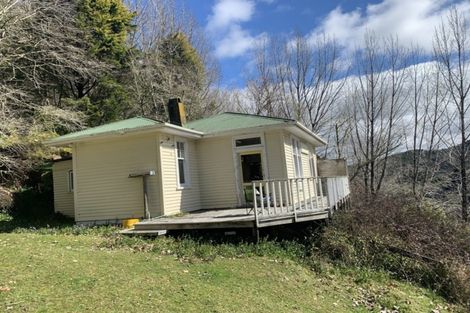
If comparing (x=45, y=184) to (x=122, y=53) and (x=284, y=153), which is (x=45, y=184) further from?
(x=284, y=153)

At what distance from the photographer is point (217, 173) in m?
14.0

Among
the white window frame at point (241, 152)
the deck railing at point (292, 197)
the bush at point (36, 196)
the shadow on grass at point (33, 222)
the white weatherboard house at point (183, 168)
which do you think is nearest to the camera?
the deck railing at point (292, 197)

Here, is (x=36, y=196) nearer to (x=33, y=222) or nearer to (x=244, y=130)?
(x=33, y=222)

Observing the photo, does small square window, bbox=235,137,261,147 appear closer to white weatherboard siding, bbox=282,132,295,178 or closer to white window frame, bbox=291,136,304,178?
white weatherboard siding, bbox=282,132,295,178

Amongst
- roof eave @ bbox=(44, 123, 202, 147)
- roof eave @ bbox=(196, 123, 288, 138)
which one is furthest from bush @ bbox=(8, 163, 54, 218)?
roof eave @ bbox=(196, 123, 288, 138)

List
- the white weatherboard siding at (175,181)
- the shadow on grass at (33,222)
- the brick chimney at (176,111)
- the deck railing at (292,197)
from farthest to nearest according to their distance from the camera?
the brick chimney at (176,111), the shadow on grass at (33,222), the white weatherboard siding at (175,181), the deck railing at (292,197)

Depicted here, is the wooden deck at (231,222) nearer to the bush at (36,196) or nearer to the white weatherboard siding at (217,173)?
the white weatherboard siding at (217,173)

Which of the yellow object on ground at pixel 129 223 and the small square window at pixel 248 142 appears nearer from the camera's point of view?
the yellow object on ground at pixel 129 223

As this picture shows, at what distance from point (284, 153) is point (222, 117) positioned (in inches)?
154

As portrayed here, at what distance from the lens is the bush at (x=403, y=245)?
907 centimetres

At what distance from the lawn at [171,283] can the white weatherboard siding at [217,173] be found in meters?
4.88

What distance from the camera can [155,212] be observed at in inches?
472

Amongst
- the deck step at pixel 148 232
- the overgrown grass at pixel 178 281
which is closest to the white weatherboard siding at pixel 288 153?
the overgrown grass at pixel 178 281

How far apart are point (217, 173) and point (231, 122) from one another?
2.03m
